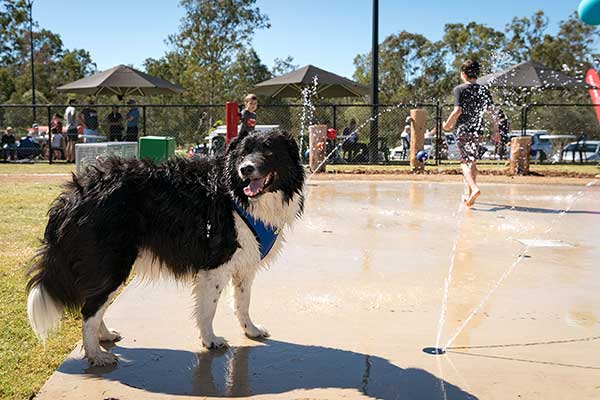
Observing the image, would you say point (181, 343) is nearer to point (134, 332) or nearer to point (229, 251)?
point (134, 332)

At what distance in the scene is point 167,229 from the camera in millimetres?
3652

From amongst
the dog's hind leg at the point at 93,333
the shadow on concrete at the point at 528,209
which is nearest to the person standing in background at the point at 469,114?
the shadow on concrete at the point at 528,209

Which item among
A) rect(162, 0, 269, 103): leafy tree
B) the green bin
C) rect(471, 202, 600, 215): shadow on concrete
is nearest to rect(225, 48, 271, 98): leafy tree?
rect(162, 0, 269, 103): leafy tree

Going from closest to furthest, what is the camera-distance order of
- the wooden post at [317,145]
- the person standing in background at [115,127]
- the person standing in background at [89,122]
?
the wooden post at [317,145] → the person standing in background at [115,127] → the person standing in background at [89,122]

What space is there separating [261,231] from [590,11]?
6.26 meters

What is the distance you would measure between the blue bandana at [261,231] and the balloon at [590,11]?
6092mm

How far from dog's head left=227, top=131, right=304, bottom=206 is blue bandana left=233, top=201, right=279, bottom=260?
0.23 feet

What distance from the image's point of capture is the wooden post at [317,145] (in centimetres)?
1623

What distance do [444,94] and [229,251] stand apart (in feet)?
174

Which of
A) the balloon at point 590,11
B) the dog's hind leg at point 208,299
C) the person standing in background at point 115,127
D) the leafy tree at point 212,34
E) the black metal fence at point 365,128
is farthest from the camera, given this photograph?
the leafy tree at point 212,34

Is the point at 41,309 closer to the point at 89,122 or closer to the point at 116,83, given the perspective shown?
the point at 89,122

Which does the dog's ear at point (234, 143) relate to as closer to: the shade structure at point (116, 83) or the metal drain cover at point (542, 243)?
the metal drain cover at point (542, 243)

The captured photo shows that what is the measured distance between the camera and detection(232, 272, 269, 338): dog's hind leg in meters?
4.02

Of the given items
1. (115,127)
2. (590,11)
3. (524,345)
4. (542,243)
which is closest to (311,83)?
(115,127)
